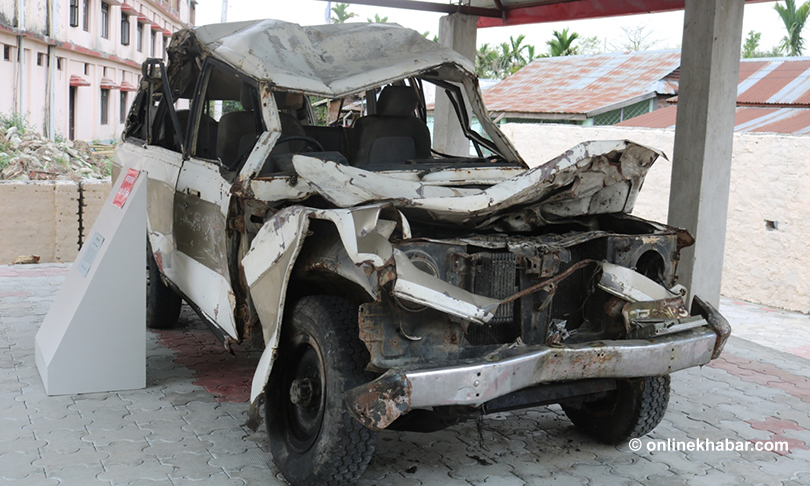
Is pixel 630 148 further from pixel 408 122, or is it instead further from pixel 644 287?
pixel 408 122

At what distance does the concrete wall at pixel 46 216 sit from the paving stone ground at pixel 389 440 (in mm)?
3731

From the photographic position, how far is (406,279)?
3125 millimetres

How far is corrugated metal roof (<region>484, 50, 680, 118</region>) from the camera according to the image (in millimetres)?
20109

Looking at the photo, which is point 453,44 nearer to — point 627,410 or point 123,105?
point 627,410

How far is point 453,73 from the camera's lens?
5.70 metres

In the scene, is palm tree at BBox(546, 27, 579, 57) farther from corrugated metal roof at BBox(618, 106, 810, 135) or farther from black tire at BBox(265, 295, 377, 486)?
black tire at BBox(265, 295, 377, 486)

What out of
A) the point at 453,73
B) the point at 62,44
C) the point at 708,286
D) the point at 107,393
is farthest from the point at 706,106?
the point at 62,44

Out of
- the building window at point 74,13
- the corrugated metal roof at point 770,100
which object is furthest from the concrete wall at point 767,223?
the building window at point 74,13

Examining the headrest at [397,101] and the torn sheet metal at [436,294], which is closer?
the torn sheet metal at [436,294]

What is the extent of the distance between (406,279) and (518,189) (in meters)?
0.85

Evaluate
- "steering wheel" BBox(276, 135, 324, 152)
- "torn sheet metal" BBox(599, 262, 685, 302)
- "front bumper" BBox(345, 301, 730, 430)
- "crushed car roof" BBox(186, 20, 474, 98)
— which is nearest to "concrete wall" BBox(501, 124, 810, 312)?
"crushed car roof" BBox(186, 20, 474, 98)

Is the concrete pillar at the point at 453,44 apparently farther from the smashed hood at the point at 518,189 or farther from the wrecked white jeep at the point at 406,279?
the smashed hood at the point at 518,189

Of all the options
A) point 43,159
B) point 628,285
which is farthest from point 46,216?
point 43,159

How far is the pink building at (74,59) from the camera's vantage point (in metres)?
20.0
